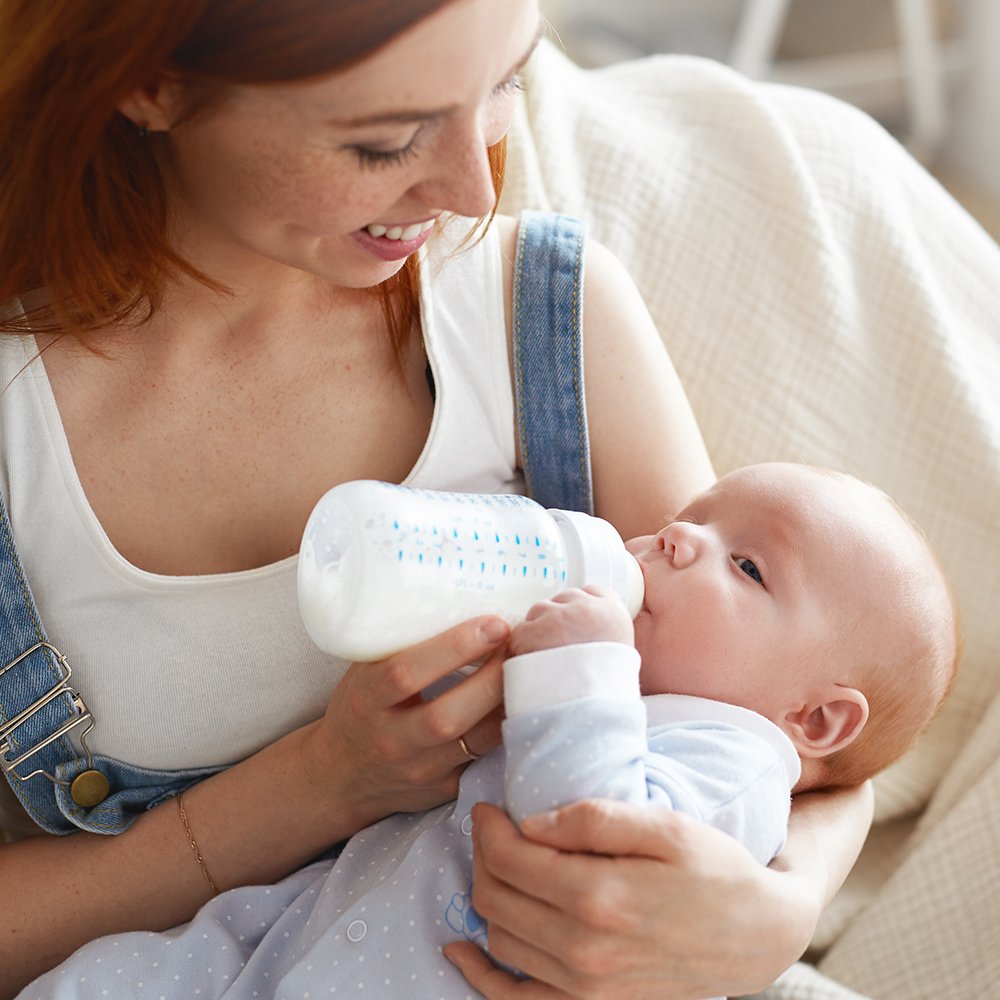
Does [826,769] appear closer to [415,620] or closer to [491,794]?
[491,794]

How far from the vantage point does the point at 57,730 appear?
1043 mm

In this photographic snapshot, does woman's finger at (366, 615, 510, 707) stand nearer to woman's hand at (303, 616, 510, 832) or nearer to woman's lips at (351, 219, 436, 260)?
woman's hand at (303, 616, 510, 832)

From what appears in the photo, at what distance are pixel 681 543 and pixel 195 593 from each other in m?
0.49

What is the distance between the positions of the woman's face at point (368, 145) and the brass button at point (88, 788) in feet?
1.89

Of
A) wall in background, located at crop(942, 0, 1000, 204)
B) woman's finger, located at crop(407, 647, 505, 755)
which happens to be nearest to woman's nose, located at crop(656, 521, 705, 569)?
woman's finger, located at crop(407, 647, 505, 755)

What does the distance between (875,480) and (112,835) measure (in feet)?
3.47

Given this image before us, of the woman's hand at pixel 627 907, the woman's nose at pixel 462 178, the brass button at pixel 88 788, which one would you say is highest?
the woman's nose at pixel 462 178

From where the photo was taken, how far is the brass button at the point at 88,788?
107cm

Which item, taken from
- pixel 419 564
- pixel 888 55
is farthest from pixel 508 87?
pixel 888 55

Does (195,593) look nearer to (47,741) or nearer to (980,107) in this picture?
(47,741)

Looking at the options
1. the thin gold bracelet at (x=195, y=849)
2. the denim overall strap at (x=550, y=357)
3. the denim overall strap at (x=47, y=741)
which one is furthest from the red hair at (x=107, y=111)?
the thin gold bracelet at (x=195, y=849)

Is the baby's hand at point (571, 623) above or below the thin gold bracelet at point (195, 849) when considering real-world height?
above

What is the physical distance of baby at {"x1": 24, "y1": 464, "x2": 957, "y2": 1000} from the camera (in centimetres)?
82

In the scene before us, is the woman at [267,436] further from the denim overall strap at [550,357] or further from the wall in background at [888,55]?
the wall in background at [888,55]
